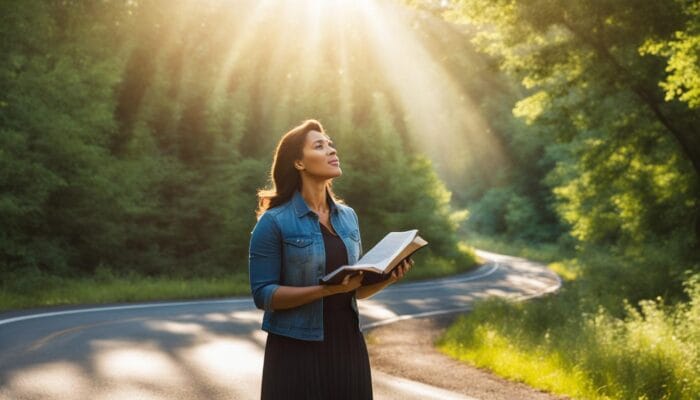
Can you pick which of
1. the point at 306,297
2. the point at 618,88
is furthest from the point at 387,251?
the point at 618,88

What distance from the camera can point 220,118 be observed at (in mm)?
25656

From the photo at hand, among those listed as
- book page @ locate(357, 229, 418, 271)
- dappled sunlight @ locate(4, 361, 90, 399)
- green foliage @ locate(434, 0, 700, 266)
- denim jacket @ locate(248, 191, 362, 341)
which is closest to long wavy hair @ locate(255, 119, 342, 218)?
denim jacket @ locate(248, 191, 362, 341)

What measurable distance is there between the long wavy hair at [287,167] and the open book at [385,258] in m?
0.49

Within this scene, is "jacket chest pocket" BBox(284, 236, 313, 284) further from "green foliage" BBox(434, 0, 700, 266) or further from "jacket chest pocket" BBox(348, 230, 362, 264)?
"green foliage" BBox(434, 0, 700, 266)

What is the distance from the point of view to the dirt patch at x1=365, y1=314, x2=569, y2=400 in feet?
26.3

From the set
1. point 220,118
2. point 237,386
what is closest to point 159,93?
point 220,118

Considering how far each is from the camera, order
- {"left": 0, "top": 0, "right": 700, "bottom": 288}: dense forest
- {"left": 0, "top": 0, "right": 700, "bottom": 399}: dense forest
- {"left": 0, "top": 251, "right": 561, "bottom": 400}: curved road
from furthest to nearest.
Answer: {"left": 0, "top": 0, "right": 700, "bottom": 288}: dense forest
{"left": 0, "top": 0, "right": 700, "bottom": 399}: dense forest
{"left": 0, "top": 251, "right": 561, "bottom": 400}: curved road

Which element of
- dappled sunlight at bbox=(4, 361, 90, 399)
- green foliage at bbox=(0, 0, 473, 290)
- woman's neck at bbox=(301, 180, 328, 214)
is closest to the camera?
woman's neck at bbox=(301, 180, 328, 214)

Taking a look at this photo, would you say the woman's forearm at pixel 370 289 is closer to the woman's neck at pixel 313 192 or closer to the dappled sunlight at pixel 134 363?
the woman's neck at pixel 313 192

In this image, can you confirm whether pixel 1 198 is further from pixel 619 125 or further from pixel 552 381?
pixel 619 125

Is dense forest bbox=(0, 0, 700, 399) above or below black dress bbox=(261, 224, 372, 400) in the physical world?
above

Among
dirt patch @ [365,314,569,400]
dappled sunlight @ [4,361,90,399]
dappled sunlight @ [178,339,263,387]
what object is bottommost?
dirt patch @ [365,314,569,400]

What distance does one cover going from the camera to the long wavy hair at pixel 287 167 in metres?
3.30

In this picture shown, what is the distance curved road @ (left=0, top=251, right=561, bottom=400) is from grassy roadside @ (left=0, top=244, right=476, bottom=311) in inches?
57.6
